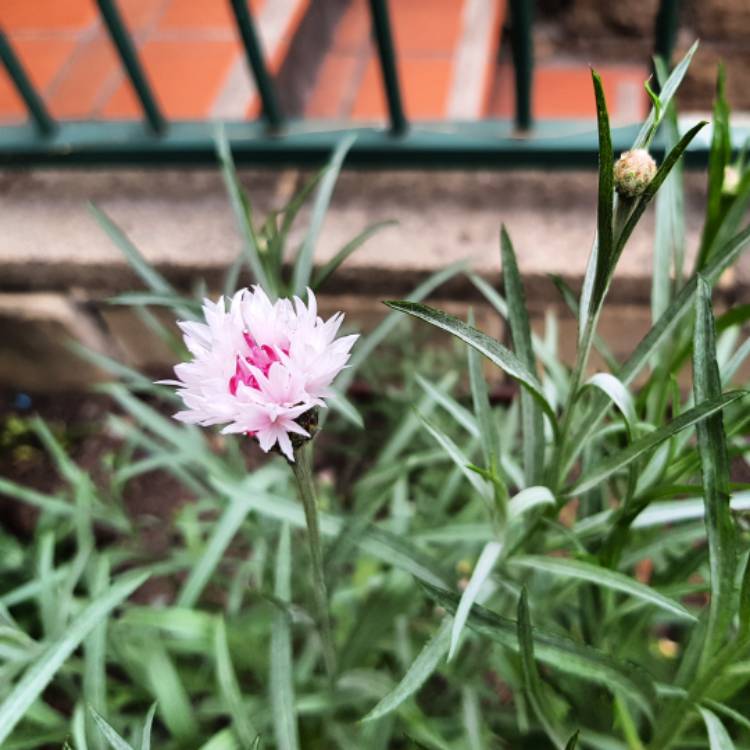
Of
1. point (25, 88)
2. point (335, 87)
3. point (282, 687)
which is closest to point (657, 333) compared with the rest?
point (282, 687)

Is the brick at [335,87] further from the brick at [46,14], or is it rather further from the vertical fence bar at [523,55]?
the vertical fence bar at [523,55]

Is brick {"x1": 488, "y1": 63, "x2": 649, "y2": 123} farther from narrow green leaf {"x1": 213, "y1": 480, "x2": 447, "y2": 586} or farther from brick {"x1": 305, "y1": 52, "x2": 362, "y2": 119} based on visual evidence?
narrow green leaf {"x1": 213, "y1": 480, "x2": 447, "y2": 586}

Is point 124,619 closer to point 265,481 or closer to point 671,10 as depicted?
point 265,481

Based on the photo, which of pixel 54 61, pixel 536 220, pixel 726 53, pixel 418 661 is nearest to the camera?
pixel 418 661

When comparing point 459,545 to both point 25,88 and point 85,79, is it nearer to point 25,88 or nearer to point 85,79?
point 25,88

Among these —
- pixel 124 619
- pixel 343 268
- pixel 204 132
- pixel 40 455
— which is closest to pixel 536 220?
pixel 343 268
